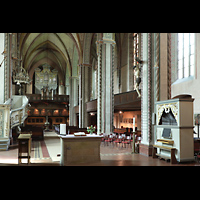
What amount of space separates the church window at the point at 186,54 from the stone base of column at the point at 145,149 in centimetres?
435

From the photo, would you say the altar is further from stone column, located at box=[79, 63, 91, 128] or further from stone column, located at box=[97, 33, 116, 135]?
stone column, located at box=[79, 63, 91, 128]

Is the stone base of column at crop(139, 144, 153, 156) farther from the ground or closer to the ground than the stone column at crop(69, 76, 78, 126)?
closer to the ground

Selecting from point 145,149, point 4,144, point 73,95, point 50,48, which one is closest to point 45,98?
point 73,95

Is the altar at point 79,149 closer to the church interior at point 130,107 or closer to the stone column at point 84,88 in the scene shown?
the church interior at point 130,107

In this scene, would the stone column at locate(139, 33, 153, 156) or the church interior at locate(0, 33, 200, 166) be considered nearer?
the church interior at locate(0, 33, 200, 166)

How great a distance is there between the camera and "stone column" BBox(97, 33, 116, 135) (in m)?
14.8

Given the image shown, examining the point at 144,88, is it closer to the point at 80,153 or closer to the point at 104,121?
the point at 80,153

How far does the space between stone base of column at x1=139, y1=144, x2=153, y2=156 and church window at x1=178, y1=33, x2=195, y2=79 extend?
435cm

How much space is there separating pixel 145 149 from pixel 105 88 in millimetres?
6609

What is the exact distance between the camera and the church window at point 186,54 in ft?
35.9

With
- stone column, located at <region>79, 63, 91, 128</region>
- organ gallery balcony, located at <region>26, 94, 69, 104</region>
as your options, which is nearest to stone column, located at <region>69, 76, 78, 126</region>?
organ gallery balcony, located at <region>26, 94, 69, 104</region>

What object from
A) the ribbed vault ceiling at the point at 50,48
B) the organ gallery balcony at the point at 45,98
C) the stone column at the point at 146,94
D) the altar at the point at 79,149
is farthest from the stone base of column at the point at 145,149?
the organ gallery balcony at the point at 45,98

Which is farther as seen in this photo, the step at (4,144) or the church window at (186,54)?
the church window at (186,54)
